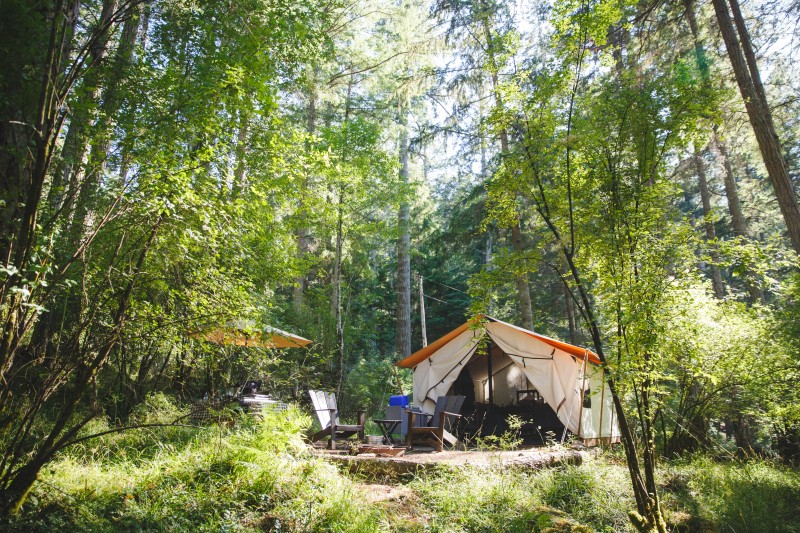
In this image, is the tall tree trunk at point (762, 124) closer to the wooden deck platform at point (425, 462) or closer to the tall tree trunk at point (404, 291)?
the wooden deck platform at point (425, 462)

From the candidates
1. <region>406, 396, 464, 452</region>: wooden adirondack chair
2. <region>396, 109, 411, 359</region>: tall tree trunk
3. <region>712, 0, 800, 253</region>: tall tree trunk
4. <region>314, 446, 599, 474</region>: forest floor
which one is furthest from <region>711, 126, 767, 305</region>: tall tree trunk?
<region>396, 109, 411, 359</region>: tall tree trunk

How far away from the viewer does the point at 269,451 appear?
4.11 metres

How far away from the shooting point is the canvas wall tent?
757 cm

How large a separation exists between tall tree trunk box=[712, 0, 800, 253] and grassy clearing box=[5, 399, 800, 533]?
10.1ft

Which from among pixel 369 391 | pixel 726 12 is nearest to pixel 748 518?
pixel 726 12

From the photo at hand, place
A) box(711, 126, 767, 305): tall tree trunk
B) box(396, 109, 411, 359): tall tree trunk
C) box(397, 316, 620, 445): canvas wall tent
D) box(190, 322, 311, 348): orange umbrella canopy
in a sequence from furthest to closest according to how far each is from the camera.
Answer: box(396, 109, 411, 359): tall tree trunk < box(711, 126, 767, 305): tall tree trunk < box(397, 316, 620, 445): canvas wall tent < box(190, 322, 311, 348): orange umbrella canopy

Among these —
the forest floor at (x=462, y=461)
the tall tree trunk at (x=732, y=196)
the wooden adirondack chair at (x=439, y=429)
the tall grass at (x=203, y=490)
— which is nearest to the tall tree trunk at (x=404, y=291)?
the wooden adirondack chair at (x=439, y=429)

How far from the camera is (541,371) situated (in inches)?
317

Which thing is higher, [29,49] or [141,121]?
[141,121]

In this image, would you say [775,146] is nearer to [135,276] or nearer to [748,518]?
[748,518]

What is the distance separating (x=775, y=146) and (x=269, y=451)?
6623 mm

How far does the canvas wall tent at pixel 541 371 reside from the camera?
7574 mm

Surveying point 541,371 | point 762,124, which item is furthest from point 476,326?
point 762,124

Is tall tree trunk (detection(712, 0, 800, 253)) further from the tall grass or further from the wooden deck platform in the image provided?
the tall grass
